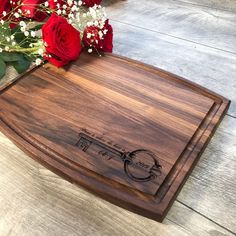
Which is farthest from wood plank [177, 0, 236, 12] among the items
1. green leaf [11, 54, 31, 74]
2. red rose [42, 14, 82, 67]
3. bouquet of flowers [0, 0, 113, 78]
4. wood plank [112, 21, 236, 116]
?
green leaf [11, 54, 31, 74]

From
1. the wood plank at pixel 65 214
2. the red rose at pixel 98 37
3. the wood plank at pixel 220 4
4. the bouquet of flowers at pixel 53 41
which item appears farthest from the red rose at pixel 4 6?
the wood plank at pixel 220 4

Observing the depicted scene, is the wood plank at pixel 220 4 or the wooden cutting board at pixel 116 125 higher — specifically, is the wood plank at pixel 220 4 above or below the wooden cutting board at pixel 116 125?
below

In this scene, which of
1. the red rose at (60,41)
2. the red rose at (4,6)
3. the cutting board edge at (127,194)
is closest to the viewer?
the cutting board edge at (127,194)

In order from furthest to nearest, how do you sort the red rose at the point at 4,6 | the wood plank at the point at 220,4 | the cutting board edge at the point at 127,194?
the wood plank at the point at 220,4 < the red rose at the point at 4,6 < the cutting board edge at the point at 127,194

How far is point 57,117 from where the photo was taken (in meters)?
0.73

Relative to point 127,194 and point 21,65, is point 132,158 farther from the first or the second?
point 21,65

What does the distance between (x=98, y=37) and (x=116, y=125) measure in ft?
1.00

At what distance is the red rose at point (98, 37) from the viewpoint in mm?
890

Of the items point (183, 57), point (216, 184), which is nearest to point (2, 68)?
point (183, 57)

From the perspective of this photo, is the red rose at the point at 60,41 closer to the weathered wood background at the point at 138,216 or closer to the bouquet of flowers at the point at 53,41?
the bouquet of flowers at the point at 53,41

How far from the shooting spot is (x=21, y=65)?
35.2 inches

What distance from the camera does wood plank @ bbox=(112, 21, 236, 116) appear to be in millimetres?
881

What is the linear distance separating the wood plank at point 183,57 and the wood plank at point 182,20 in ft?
0.15

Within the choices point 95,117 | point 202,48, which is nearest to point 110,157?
point 95,117
